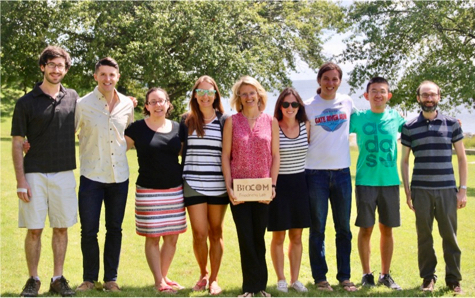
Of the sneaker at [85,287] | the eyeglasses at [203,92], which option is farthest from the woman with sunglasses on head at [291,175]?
the sneaker at [85,287]

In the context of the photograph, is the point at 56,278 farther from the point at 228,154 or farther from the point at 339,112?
the point at 339,112

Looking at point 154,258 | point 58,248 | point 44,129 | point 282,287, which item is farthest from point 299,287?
point 44,129

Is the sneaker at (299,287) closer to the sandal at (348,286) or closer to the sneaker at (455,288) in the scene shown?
the sandal at (348,286)

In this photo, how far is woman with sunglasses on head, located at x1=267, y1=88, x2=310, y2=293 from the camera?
5.86m

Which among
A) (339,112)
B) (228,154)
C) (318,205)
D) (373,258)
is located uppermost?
(339,112)

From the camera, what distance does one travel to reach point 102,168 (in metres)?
5.80

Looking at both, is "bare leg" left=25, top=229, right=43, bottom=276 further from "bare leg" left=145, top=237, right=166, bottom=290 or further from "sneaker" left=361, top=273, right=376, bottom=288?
"sneaker" left=361, top=273, right=376, bottom=288

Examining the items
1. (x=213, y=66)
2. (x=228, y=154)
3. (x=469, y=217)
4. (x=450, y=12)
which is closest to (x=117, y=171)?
(x=228, y=154)

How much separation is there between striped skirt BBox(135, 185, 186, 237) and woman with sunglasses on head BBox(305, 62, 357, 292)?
1.42 meters

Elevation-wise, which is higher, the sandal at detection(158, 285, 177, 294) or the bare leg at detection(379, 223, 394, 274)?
the bare leg at detection(379, 223, 394, 274)

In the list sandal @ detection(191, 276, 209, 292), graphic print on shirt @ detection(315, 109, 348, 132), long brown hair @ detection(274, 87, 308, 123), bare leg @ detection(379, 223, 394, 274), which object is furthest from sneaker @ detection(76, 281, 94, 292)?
bare leg @ detection(379, 223, 394, 274)

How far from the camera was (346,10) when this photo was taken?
74.0 ft

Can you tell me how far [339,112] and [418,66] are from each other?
1600cm

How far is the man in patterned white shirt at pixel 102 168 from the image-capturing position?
19.1 feet
